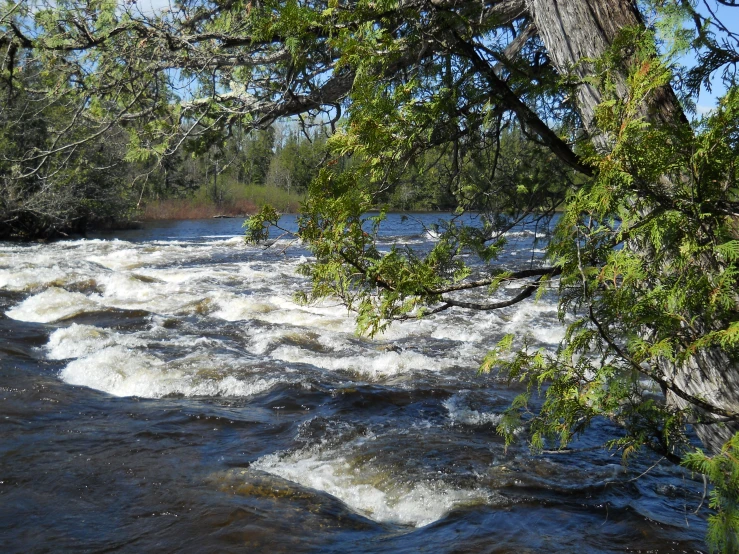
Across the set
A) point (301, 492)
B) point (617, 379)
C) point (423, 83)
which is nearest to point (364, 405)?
point (301, 492)

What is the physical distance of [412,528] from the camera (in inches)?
186

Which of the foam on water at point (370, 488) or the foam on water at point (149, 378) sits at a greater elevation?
the foam on water at point (149, 378)

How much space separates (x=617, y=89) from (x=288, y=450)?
4.27m

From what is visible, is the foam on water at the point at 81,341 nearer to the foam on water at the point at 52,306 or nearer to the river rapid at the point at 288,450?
the river rapid at the point at 288,450

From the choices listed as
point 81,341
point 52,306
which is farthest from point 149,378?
point 52,306

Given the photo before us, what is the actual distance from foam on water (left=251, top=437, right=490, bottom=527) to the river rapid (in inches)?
0.8

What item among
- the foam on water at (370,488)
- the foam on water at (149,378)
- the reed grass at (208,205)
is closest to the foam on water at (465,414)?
the foam on water at (370,488)

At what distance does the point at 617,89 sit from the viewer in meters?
3.14

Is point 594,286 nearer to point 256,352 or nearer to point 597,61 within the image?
point 597,61

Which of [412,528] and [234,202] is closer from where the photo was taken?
[412,528]

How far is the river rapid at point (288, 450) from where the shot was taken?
4.61 metres

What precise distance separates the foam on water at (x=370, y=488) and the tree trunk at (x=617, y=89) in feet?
7.21

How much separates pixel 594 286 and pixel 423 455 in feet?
12.2

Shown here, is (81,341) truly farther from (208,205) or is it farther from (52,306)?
(208,205)
